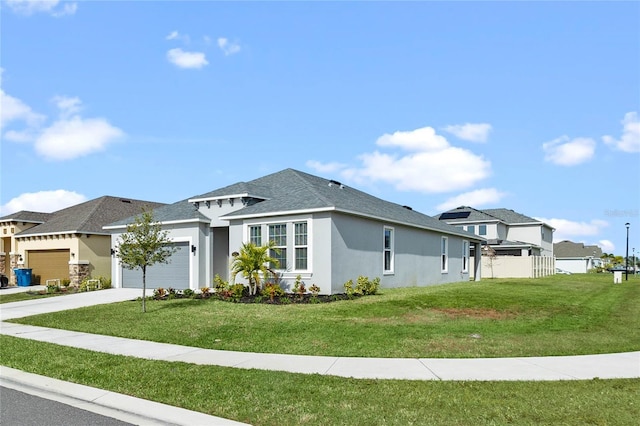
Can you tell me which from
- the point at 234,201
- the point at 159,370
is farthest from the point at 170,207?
the point at 159,370

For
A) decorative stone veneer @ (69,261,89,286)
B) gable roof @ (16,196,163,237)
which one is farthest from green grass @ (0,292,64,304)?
gable roof @ (16,196,163,237)

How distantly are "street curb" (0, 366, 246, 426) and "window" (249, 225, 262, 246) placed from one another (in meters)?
12.5

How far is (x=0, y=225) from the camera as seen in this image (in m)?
Answer: 34.3

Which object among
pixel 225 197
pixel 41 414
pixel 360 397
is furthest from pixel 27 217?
pixel 360 397

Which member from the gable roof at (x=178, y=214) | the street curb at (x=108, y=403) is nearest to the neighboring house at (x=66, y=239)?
the gable roof at (x=178, y=214)

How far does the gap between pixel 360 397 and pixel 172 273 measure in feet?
62.7

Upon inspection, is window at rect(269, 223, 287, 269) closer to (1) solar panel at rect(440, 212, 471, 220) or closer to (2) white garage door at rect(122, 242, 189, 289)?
(2) white garage door at rect(122, 242, 189, 289)

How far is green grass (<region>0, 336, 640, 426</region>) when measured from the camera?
19.6 feet

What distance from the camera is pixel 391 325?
12.9m

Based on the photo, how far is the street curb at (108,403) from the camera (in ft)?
20.4

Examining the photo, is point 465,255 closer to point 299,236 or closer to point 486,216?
point 299,236

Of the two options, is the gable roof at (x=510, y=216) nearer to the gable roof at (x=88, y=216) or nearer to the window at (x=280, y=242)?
the gable roof at (x=88, y=216)

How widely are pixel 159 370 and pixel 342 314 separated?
6.93 meters

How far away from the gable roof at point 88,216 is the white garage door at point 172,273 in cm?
459
